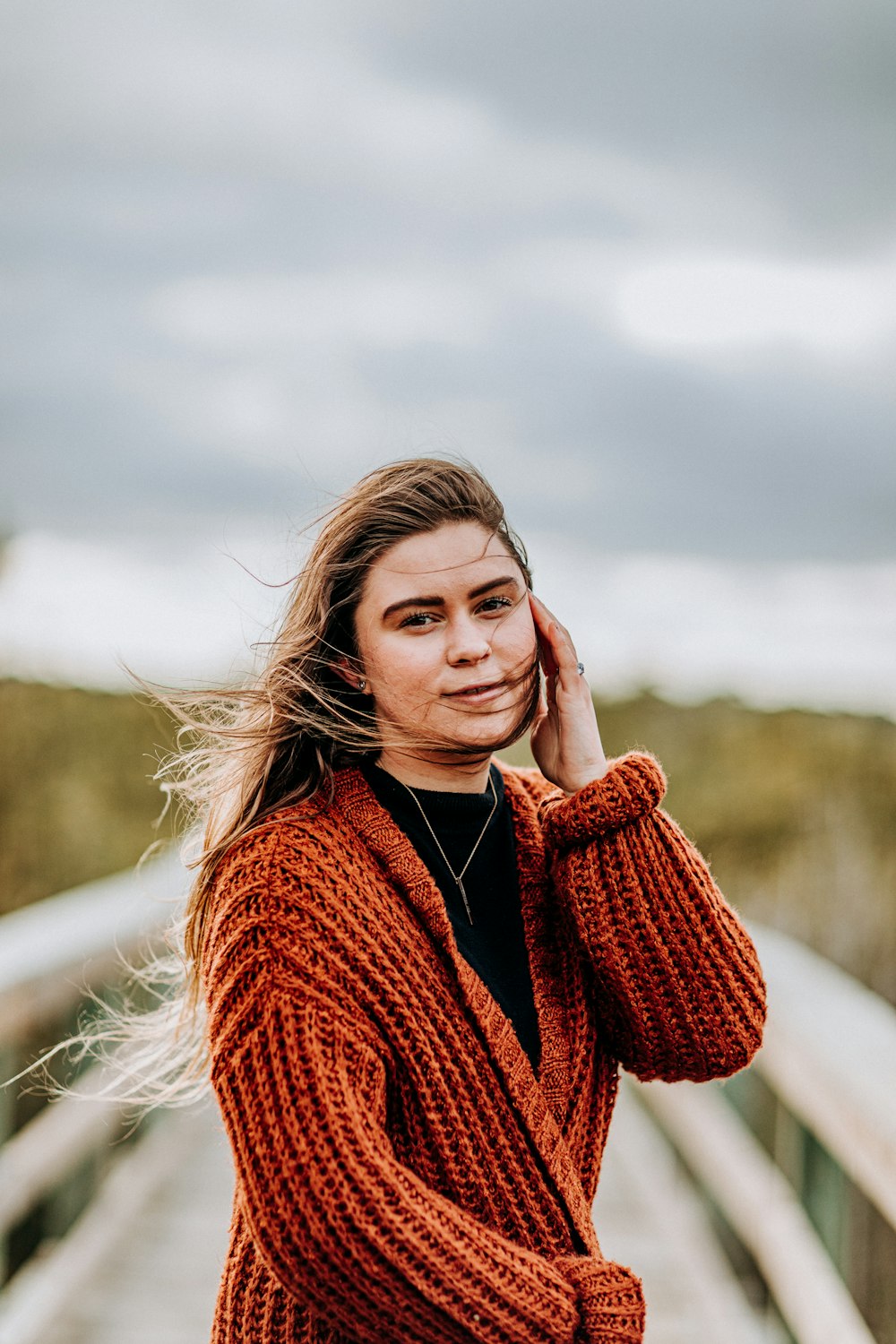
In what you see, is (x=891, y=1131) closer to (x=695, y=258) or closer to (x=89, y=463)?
(x=695, y=258)

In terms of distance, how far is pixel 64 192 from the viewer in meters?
6.57

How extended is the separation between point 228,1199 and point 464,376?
3.19m

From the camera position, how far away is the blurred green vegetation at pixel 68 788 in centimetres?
846

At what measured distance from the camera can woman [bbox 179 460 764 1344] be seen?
120 cm

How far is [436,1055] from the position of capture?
134 cm

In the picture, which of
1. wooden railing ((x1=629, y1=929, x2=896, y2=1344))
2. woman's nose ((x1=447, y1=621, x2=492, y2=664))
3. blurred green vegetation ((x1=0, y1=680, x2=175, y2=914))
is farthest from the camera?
blurred green vegetation ((x1=0, y1=680, x2=175, y2=914))

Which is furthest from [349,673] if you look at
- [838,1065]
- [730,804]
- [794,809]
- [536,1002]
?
[730,804]

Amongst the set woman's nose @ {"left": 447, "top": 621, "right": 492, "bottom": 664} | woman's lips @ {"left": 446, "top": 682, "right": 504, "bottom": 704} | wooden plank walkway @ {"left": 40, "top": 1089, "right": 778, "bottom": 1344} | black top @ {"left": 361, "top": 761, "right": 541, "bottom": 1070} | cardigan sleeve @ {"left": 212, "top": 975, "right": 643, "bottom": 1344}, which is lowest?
wooden plank walkway @ {"left": 40, "top": 1089, "right": 778, "bottom": 1344}

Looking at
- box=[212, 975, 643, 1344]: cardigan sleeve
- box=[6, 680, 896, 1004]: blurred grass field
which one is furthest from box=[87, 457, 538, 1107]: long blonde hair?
box=[6, 680, 896, 1004]: blurred grass field

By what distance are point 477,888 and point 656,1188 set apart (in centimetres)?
307

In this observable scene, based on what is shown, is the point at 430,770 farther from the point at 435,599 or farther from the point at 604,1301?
the point at 604,1301

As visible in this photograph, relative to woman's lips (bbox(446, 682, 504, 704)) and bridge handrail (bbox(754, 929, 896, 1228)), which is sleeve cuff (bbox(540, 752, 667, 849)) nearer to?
woman's lips (bbox(446, 682, 504, 704))

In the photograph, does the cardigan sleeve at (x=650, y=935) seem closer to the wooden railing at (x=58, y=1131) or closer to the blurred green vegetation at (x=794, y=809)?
the wooden railing at (x=58, y=1131)

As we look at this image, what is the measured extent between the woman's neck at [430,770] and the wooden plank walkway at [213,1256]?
197cm
